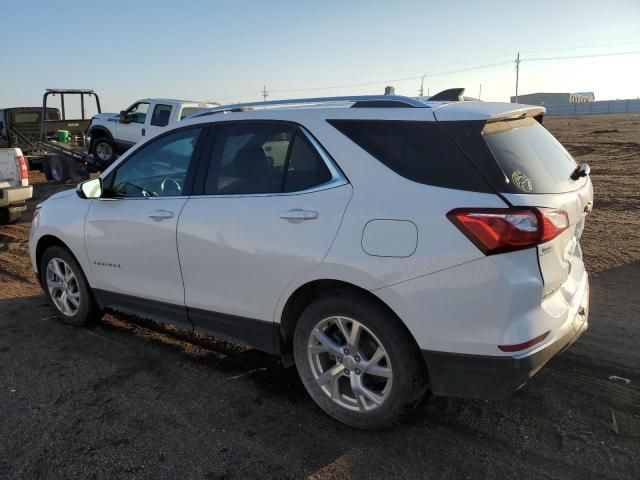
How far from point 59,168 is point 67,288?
11829 millimetres

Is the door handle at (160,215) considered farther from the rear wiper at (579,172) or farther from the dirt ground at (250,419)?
the rear wiper at (579,172)

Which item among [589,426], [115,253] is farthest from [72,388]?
[589,426]

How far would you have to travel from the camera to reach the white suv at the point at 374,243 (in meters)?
2.62

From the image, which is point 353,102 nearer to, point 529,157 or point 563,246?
point 529,157

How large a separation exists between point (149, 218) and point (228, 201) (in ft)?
2.47

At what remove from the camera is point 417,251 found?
106 inches

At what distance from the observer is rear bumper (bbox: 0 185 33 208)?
896 cm

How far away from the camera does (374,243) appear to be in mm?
2822

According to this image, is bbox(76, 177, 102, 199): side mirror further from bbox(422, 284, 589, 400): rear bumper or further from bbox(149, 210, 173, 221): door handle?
bbox(422, 284, 589, 400): rear bumper

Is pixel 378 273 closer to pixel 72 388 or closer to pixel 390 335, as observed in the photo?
pixel 390 335

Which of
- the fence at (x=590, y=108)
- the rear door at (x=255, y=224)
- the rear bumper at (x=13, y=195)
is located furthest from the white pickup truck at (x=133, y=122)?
the fence at (x=590, y=108)

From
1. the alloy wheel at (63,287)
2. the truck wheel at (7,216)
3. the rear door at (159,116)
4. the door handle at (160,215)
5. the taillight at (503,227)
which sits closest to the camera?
the taillight at (503,227)

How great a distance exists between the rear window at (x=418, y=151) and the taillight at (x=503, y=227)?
0.48 ft

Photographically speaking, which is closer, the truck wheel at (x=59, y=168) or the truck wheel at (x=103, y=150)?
the truck wheel at (x=59, y=168)
